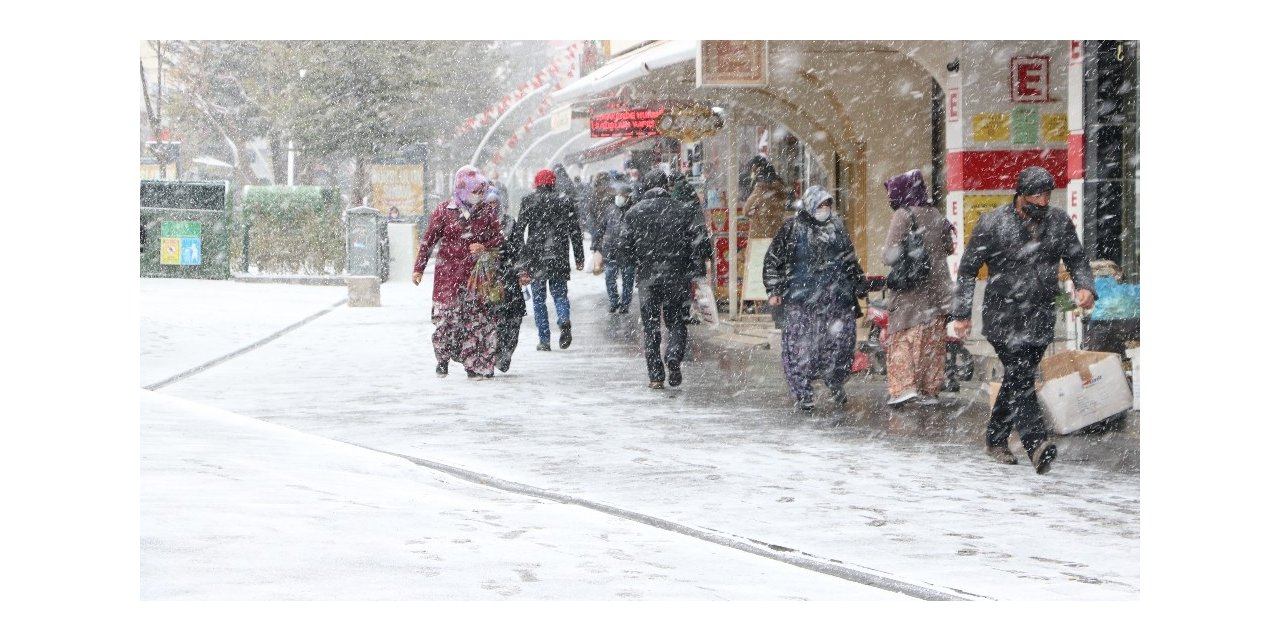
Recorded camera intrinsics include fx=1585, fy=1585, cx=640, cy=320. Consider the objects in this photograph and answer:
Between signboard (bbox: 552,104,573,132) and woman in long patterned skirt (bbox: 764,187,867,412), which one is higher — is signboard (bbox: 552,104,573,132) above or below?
above

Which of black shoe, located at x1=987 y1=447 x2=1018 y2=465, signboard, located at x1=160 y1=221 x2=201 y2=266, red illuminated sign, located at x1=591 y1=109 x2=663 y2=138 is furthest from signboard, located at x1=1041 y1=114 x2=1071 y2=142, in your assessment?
signboard, located at x1=160 y1=221 x2=201 y2=266

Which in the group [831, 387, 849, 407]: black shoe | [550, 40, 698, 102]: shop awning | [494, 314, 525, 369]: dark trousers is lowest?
[831, 387, 849, 407]: black shoe

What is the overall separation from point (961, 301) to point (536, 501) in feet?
8.18

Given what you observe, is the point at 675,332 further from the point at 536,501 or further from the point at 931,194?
the point at 931,194

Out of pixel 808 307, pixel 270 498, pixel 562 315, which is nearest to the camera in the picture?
pixel 270 498

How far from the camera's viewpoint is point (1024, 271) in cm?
805

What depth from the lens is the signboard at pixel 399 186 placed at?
35.6 m

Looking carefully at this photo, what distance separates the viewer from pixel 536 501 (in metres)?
7.66

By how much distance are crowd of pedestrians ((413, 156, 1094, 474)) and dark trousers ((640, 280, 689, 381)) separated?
0.04ft

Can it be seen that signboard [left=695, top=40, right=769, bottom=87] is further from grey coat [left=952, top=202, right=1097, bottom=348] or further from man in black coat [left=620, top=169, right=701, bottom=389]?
grey coat [left=952, top=202, right=1097, bottom=348]

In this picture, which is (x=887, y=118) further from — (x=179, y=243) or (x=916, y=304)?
(x=179, y=243)

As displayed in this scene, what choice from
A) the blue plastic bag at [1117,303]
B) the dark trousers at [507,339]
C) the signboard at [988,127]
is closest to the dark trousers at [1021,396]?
the blue plastic bag at [1117,303]

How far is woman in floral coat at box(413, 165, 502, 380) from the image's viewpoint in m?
12.5

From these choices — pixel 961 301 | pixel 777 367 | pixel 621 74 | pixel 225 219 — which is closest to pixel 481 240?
pixel 777 367
